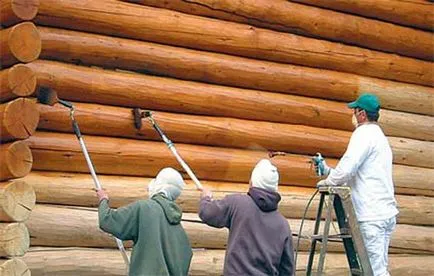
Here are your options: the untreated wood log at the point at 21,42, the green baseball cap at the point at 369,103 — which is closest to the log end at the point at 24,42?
the untreated wood log at the point at 21,42

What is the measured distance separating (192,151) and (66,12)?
5.74 ft

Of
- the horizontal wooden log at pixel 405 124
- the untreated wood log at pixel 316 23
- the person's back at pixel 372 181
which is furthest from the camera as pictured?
the horizontal wooden log at pixel 405 124

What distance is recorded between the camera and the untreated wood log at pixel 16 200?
21.5 feet

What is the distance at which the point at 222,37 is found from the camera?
8.48 meters

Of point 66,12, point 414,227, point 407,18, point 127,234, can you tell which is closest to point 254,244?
point 127,234

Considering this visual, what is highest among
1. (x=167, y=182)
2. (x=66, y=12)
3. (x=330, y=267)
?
(x=66, y=12)

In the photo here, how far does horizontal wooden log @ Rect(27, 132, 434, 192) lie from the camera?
7324 millimetres

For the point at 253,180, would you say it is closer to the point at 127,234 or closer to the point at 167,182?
the point at 167,182

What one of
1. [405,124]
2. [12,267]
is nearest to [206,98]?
[12,267]

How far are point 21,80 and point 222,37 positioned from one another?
2.53 m

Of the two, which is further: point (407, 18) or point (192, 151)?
point (407, 18)

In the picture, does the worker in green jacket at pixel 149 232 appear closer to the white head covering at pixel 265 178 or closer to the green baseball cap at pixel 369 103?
the white head covering at pixel 265 178

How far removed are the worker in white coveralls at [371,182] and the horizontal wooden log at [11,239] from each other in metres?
2.54

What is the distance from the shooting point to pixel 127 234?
20.1ft
